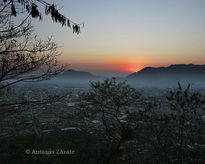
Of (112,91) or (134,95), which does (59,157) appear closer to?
(112,91)

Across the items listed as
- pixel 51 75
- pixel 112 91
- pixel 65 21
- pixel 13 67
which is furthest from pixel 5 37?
pixel 112 91

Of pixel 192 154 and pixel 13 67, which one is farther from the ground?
pixel 13 67

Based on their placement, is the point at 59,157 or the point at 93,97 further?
the point at 59,157

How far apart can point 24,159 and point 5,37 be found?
5518 mm

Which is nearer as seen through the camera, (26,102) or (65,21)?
(65,21)

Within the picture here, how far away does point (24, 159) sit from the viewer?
253 inches

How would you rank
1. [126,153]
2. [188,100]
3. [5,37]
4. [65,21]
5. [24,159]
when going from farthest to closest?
[126,153]
[24,159]
[5,37]
[188,100]
[65,21]

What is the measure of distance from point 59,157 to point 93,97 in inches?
147

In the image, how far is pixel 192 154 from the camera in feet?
18.3

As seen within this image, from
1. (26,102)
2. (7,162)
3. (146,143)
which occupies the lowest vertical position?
(146,143)

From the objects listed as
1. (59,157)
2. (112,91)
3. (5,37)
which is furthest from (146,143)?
(5,37)

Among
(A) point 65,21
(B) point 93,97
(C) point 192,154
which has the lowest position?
(C) point 192,154

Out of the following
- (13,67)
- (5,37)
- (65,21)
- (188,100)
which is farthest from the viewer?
(13,67)

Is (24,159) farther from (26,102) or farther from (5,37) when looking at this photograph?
(5,37)
